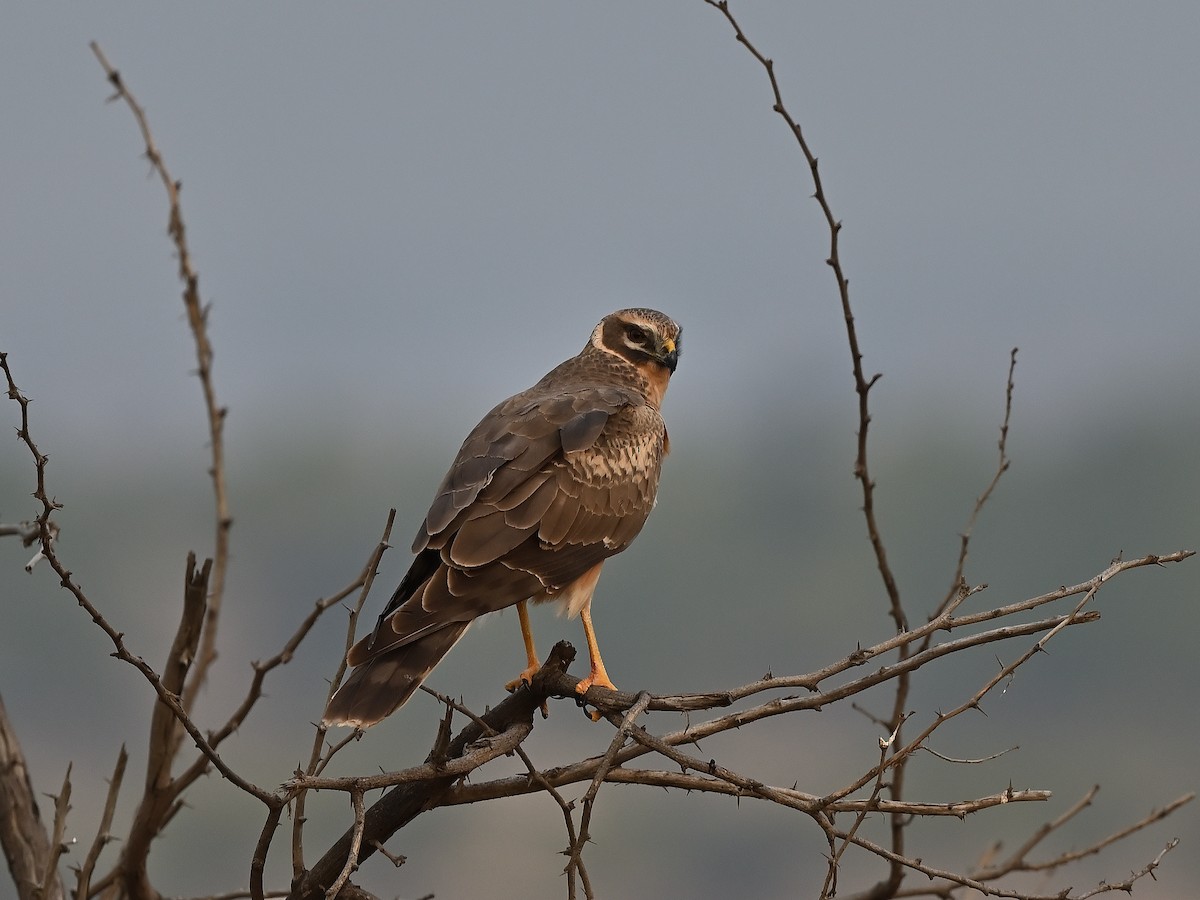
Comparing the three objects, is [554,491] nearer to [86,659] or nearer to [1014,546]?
[86,659]

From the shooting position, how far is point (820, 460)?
154 metres

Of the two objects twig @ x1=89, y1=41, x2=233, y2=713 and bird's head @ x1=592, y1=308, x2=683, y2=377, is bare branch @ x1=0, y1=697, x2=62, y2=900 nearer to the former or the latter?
twig @ x1=89, y1=41, x2=233, y2=713

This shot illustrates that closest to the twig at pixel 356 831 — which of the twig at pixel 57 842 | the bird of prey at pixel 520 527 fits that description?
the bird of prey at pixel 520 527

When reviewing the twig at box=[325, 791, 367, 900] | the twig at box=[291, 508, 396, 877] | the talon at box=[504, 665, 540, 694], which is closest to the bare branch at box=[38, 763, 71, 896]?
the twig at box=[291, 508, 396, 877]

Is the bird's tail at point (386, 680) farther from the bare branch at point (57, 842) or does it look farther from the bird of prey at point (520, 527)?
the bare branch at point (57, 842)

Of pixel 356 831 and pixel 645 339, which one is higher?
pixel 645 339

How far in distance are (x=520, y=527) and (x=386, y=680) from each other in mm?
1079

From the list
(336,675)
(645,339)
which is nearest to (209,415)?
(336,675)

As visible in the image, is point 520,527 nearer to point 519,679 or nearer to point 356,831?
point 519,679

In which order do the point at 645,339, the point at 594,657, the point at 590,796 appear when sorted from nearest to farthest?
the point at 590,796 → the point at 594,657 → the point at 645,339

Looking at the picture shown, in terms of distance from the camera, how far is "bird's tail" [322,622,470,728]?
4.94m

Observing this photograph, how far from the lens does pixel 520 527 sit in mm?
5973

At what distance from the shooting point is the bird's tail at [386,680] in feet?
16.2

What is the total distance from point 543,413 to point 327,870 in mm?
2719
